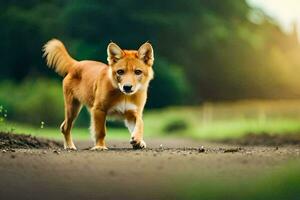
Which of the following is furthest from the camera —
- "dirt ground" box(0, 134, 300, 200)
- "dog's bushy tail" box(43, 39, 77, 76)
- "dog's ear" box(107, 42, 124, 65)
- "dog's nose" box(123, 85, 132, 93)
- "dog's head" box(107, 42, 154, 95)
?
"dog's bushy tail" box(43, 39, 77, 76)

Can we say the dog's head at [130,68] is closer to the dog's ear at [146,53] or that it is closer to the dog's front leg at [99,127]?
the dog's ear at [146,53]

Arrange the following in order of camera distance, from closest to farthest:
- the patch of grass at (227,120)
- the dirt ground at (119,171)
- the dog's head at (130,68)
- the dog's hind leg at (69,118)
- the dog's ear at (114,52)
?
the dirt ground at (119,171)
the dog's head at (130,68)
the dog's ear at (114,52)
the dog's hind leg at (69,118)
the patch of grass at (227,120)

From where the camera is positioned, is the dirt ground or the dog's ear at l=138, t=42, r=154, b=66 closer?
the dirt ground

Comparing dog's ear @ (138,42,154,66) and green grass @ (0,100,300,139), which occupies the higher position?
green grass @ (0,100,300,139)

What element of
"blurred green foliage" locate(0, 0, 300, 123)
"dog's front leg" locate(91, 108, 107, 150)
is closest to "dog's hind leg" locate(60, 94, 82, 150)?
"dog's front leg" locate(91, 108, 107, 150)

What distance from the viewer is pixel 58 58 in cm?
1471

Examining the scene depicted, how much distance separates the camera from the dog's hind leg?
13984mm

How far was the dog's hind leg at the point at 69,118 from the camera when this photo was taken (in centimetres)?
1398

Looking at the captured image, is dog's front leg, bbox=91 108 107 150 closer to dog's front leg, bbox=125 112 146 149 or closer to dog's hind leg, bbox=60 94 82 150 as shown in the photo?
dog's front leg, bbox=125 112 146 149

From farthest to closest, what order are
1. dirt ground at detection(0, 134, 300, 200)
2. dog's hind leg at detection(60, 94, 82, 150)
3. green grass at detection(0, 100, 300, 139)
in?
green grass at detection(0, 100, 300, 139) < dog's hind leg at detection(60, 94, 82, 150) < dirt ground at detection(0, 134, 300, 200)

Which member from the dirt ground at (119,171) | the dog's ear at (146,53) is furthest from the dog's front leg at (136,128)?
the dog's ear at (146,53)

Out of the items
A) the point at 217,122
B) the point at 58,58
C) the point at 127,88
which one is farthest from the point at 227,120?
the point at 127,88

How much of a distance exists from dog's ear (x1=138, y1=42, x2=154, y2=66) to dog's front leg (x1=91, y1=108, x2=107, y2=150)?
998mm

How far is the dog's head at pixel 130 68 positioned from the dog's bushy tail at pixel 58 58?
2.35 meters
